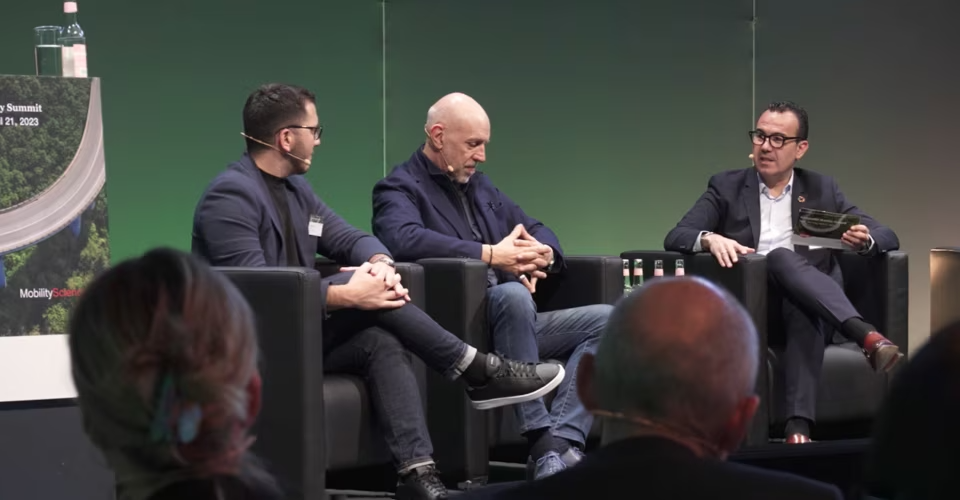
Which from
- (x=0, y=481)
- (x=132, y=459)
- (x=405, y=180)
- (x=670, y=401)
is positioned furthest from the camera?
(x=405, y=180)

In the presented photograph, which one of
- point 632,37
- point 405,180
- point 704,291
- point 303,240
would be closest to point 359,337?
point 303,240

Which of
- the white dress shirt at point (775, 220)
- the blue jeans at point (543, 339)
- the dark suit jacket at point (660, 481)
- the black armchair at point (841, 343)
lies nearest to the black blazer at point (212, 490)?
the dark suit jacket at point (660, 481)

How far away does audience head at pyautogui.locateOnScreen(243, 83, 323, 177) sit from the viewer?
156 inches

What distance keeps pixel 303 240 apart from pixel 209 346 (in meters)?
2.84

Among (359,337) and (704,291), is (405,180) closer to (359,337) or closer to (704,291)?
(359,337)

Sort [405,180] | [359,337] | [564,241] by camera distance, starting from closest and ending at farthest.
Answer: [359,337] < [405,180] < [564,241]

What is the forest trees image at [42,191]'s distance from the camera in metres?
3.42

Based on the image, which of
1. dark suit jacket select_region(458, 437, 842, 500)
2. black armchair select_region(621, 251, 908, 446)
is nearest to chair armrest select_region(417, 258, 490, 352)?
black armchair select_region(621, 251, 908, 446)

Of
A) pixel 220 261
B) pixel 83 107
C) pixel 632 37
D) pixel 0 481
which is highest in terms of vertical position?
pixel 632 37

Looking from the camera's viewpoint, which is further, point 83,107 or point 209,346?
point 83,107

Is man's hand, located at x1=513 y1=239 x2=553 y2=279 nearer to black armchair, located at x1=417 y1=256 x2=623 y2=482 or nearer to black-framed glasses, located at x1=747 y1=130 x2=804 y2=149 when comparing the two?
black armchair, located at x1=417 y1=256 x2=623 y2=482

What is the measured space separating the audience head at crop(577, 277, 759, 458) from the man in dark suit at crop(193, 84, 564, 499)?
88.3 inches

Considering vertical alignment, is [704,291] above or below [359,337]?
above

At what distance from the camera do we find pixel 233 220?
3.65 meters
